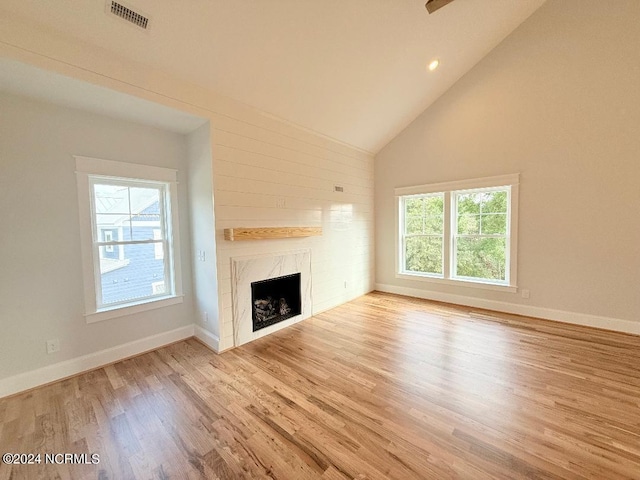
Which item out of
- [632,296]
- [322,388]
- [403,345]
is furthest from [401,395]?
[632,296]

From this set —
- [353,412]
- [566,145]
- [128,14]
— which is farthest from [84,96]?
[566,145]

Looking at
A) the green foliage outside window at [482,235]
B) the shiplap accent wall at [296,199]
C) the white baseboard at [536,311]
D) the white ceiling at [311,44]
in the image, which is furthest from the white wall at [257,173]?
the green foliage outside window at [482,235]

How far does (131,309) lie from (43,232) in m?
1.12

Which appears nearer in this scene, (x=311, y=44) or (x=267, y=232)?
(x=311, y=44)

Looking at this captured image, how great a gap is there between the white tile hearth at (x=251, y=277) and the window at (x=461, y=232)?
2461 mm

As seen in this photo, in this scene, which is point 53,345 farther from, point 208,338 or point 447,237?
point 447,237

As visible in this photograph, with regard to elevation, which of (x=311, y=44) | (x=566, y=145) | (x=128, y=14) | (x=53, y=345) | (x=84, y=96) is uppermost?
(x=311, y=44)

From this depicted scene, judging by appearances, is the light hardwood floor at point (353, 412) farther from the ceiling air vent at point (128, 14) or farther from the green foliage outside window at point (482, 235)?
the ceiling air vent at point (128, 14)

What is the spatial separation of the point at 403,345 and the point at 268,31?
3.66 m

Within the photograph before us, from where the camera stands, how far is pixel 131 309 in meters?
2.92

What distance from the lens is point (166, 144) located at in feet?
10.5

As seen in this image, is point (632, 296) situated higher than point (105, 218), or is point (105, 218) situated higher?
point (105, 218)

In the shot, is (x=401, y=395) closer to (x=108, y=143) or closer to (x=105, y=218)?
(x=105, y=218)

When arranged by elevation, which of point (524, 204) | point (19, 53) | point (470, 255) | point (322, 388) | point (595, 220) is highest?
point (19, 53)
